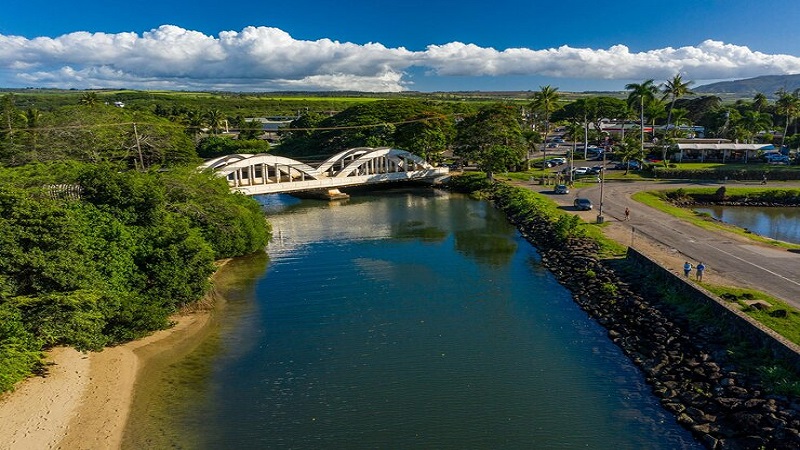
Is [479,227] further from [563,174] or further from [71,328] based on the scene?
[71,328]

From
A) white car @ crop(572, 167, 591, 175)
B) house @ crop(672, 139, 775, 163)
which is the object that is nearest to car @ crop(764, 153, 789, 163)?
house @ crop(672, 139, 775, 163)

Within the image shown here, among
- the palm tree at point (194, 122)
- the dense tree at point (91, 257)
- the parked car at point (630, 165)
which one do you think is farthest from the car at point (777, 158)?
the palm tree at point (194, 122)

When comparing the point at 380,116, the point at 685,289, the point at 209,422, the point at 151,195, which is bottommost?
the point at 209,422

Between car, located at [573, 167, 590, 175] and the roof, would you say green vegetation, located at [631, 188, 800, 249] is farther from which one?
the roof


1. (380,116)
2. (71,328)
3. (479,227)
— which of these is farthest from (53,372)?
(380,116)

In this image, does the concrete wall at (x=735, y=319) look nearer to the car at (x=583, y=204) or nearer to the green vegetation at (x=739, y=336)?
the green vegetation at (x=739, y=336)

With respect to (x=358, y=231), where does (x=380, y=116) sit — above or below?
above
